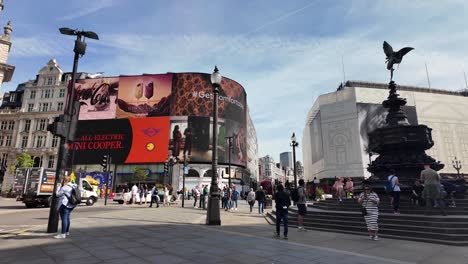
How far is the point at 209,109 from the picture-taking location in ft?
204

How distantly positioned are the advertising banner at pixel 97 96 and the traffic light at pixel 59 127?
59461 millimetres

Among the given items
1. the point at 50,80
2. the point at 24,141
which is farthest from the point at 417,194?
the point at 50,80

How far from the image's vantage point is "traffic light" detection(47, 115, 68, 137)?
8.43 meters

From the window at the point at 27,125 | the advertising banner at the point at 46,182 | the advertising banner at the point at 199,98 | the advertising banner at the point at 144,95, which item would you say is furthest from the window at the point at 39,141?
the advertising banner at the point at 46,182

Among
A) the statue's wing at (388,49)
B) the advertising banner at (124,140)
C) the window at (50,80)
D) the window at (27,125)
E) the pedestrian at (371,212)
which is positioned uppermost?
the window at (50,80)

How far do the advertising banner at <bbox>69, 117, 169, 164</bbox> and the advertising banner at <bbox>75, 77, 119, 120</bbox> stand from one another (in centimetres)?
192

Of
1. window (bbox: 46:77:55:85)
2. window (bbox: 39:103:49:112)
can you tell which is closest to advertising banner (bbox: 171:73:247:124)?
window (bbox: 46:77:55:85)

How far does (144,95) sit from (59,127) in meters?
57.7

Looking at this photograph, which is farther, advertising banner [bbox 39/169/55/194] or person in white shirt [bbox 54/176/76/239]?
advertising banner [bbox 39/169/55/194]

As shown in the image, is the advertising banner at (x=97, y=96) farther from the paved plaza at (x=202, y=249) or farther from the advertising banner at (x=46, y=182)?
the paved plaza at (x=202, y=249)

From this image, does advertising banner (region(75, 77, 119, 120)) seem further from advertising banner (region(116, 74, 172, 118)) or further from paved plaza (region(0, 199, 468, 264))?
paved plaza (region(0, 199, 468, 264))

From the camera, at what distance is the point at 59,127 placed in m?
8.52

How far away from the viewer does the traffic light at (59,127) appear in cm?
843

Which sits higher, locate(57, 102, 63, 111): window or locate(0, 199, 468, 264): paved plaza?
locate(57, 102, 63, 111): window
